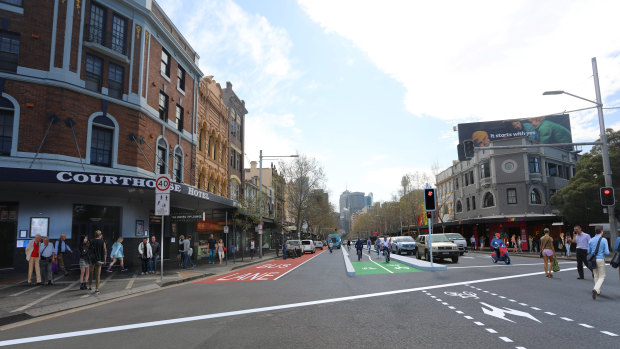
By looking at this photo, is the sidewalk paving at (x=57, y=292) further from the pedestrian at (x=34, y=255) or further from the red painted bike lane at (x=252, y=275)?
the red painted bike lane at (x=252, y=275)

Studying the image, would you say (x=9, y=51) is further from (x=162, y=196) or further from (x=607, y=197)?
(x=607, y=197)

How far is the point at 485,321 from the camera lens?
22.8 ft

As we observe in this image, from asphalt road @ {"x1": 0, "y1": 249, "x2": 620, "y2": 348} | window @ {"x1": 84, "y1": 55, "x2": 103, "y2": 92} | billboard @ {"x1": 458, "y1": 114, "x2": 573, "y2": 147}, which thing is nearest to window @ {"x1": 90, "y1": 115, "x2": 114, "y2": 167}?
window @ {"x1": 84, "y1": 55, "x2": 103, "y2": 92}

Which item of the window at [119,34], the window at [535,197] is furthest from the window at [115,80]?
the window at [535,197]

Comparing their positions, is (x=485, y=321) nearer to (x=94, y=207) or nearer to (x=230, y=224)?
(x=94, y=207)

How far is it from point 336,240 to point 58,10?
54379 millimetres

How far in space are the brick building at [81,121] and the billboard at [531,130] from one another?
40.7 m

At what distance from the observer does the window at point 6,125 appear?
56.0ft

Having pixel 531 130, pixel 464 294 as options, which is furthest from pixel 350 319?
pixel 531 130

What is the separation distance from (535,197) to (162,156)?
39537 mm

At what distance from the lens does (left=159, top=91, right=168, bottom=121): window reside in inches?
964

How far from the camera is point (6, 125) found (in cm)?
1727

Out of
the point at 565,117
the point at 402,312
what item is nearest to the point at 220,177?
the point at 402,312

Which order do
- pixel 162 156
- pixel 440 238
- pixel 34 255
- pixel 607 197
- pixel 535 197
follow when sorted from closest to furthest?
pixel 34 255 → pixel 607 197 → pixel 162 156 → pixel 440 238 → pixel 535 197
